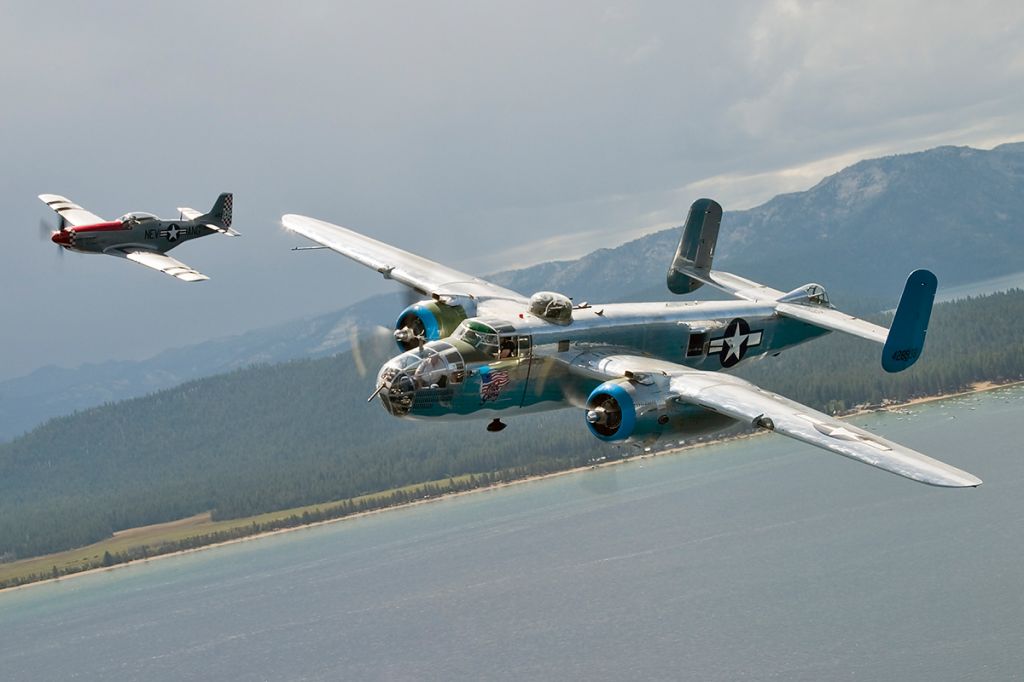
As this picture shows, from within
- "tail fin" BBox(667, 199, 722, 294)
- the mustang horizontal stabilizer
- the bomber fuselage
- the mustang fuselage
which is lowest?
the mustang horizontal stabilizer

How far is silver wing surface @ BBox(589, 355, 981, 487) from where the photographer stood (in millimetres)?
24516

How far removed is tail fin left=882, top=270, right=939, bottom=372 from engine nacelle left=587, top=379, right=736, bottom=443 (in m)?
8.05

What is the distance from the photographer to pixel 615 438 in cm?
3034

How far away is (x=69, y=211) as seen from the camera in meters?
74.8

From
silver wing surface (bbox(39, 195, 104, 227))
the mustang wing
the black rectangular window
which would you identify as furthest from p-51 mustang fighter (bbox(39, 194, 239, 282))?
the black rectangular window

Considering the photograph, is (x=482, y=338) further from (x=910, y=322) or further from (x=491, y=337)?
(x=910, y=322)

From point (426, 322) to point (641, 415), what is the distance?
10835 millimetres

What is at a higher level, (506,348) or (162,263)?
(162,263)

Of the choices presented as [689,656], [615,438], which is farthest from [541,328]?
[689,656]

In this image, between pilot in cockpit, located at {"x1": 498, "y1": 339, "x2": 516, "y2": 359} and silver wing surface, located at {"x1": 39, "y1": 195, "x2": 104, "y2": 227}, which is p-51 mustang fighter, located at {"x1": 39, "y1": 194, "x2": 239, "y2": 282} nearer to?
silver wing surface, located at {"x1": 39, "y1": 195, "x2": 104, "y2": 227}

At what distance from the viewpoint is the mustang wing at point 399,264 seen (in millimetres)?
39750

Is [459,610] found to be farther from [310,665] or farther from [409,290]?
[409,290]

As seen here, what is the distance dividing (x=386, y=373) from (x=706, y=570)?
547 feet

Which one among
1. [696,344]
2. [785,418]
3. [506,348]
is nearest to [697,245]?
[696,344]
